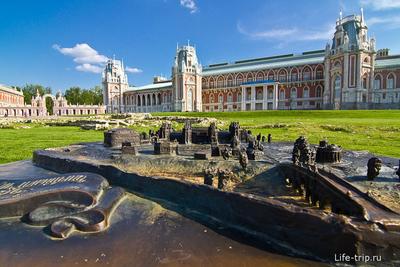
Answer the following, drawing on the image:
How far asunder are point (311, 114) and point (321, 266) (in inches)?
1820

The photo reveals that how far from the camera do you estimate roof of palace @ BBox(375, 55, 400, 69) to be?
62.4 meters

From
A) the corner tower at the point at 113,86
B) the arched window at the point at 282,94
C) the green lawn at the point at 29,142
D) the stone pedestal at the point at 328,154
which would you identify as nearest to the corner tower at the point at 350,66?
the arched window at the point at 282,94

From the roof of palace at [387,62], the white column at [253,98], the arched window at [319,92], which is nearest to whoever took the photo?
the roof of palace at [387,62]

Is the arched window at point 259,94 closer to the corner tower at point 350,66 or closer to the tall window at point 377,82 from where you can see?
the corner tower at point 350,66

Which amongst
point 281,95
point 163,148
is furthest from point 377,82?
point 163,148

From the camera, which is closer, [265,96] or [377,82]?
[377,82]

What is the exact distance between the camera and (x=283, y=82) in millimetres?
75000

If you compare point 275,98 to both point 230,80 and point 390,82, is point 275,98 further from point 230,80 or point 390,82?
point 390,82

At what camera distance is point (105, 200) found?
16.0 feet

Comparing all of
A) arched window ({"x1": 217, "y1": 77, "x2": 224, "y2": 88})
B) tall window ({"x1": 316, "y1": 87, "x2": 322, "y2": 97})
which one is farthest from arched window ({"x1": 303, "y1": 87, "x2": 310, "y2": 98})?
arched window ({"x1": 217, "y1": 77, "x2": 224, "y2": 88})

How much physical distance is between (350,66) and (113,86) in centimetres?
7928

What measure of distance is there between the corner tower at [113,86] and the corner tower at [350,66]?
2832 inches

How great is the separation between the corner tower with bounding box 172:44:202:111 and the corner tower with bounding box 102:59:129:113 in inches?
1151

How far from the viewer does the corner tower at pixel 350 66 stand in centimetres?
5950
